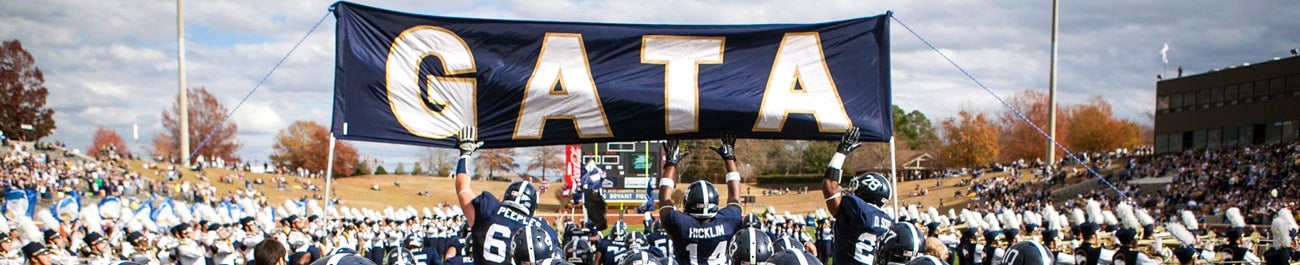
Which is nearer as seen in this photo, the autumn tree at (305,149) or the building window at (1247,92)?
the building window at (1247,92)

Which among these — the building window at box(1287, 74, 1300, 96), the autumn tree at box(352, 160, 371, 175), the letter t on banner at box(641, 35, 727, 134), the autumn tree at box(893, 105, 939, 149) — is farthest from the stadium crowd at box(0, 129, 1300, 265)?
the autumn tree at box(893, 105, 939, 149)

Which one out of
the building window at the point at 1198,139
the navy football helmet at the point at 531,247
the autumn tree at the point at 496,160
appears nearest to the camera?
the navy football helmet at the point at 531,247

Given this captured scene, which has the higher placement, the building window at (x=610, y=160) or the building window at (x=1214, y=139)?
the building window at (x=1214, y=139)

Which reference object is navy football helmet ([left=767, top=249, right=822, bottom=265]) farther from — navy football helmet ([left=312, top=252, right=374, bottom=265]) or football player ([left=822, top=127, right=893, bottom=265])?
navy football helmet ([left=312, top=252, right=374, bottom=265])

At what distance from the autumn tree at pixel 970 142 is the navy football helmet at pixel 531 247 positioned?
243 feet

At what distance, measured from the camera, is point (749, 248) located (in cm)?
638

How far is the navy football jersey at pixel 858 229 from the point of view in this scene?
6863mm

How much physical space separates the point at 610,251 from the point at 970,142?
69245mm

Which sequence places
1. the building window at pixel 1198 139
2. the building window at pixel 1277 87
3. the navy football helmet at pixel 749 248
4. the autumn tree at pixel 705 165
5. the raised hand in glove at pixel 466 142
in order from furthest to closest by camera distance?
the autumn tree at pixel 705 165 < the building window at pixel 1198 139 < the building window at pixel 1277 87 < the raised hand in glove at pixel 466 142 < the navy football helmet at pixel 749 248

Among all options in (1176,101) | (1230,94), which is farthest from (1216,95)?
(1176,101)

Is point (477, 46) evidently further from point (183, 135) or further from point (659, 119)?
point (183, 135)

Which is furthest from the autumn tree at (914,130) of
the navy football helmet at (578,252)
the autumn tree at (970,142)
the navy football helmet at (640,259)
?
the navy football helmet at (640,259)

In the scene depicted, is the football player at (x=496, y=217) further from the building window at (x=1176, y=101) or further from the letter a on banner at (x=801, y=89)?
the building window at (x=1176, y=101)

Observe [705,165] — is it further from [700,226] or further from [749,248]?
[749,248]
